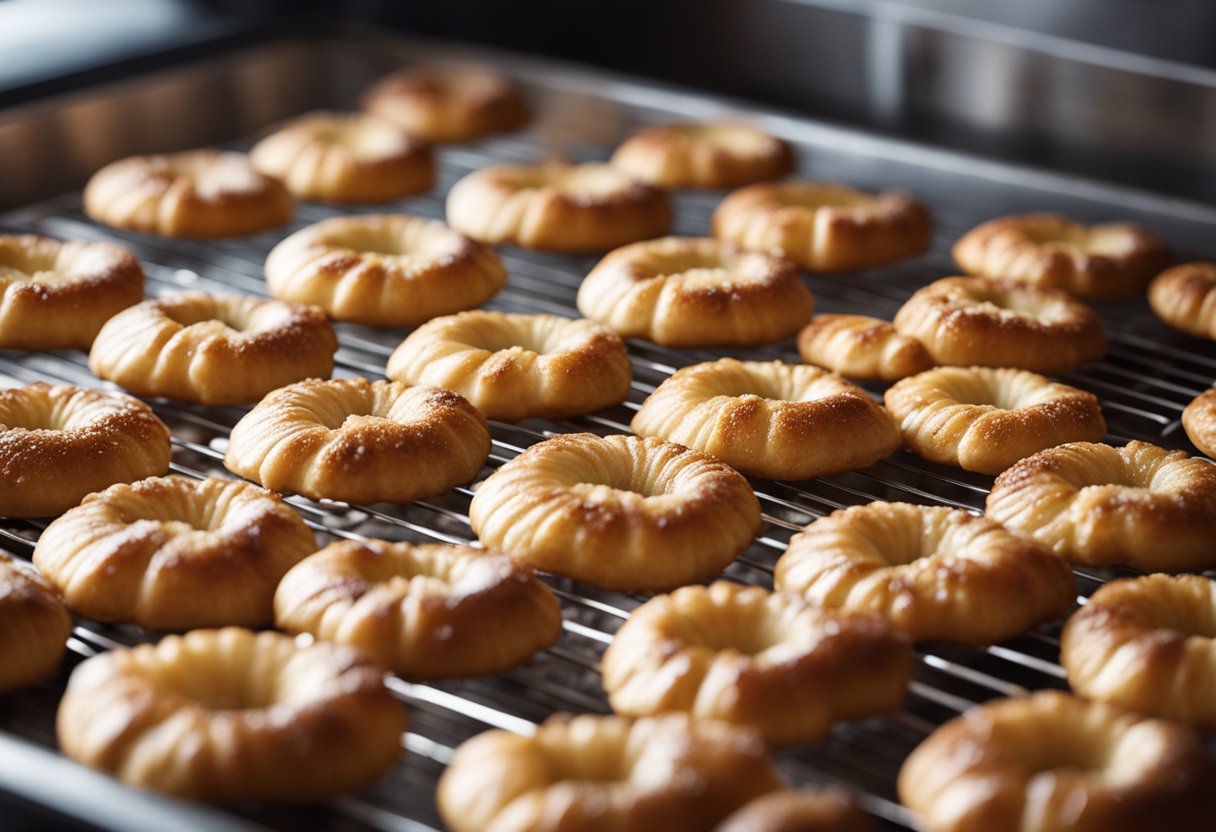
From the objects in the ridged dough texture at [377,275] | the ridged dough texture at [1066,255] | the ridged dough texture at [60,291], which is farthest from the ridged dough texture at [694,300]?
the ridged dough texture at [60,291]

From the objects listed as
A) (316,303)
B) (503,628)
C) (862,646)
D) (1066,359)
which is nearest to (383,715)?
(503,628)

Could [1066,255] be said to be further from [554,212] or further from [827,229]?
[554,212]

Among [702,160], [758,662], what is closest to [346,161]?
[702,160]

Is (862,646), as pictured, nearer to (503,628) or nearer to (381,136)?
(503,628)

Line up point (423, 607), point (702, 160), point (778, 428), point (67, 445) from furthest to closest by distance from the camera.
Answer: point (702, 160) → point (778, 428) → point (67, 445) → point (423, 607)

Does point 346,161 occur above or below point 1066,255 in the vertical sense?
below

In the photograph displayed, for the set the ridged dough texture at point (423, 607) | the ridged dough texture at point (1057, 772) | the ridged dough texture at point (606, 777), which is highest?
the ridged dough texture at point (1057, 772)

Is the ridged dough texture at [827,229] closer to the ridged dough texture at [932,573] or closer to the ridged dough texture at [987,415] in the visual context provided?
the ridged dough texture at [987,415]
